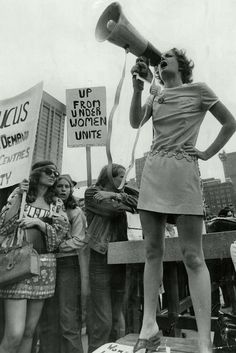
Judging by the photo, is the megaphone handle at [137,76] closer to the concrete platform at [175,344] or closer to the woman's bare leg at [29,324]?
the concrete platform at [175,344]

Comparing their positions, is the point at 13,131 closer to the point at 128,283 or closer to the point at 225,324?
the point at 128,283

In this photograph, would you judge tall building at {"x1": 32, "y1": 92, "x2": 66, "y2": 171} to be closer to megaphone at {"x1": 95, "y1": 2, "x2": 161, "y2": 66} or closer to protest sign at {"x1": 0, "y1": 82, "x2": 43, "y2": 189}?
protest sign at {"x1": 0, "y1": 82, "x2": 43, "y2": 189}

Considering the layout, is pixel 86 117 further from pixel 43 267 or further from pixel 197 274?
pixel 197 274

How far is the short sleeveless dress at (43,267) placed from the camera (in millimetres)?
2087

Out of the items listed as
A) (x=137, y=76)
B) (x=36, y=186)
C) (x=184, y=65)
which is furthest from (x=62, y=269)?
(x=184, y=65)

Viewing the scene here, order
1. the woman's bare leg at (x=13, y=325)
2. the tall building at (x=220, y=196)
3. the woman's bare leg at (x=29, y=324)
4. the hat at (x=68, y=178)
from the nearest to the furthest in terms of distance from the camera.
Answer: the woman's bare leg at (x=13, y=325), the woman's bare leg at (x=29, y=324), the hat at (x=68, y=178), the tall building at (x=220, y=196)

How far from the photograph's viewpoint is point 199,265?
1.54m

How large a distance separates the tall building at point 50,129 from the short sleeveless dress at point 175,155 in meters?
1.96

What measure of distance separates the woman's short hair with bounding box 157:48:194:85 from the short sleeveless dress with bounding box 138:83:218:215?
0.15m

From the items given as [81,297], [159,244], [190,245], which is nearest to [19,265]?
[81,297]

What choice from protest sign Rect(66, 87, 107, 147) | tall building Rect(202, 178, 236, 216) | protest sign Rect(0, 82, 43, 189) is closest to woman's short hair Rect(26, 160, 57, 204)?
protest sign Rect(0, 82, 43, 189)

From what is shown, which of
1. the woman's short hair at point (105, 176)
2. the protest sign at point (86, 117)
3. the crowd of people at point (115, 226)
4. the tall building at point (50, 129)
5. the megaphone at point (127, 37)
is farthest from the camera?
the tall building at point (50, 129)

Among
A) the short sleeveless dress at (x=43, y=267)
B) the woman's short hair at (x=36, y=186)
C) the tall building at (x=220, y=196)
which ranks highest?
the tall building at (x=220, y=196)

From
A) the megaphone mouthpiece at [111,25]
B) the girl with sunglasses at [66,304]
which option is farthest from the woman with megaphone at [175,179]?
the girl with sunglasses at [66,304]
